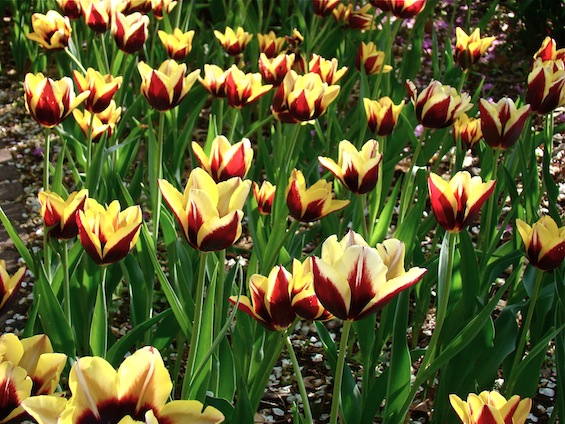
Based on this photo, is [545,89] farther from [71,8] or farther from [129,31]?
[71,8]

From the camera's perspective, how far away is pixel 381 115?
1.91m

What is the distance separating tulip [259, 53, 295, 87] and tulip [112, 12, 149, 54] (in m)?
0.33

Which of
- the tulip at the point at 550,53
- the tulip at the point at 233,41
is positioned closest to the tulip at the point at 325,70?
the tulip at the point at 233,41

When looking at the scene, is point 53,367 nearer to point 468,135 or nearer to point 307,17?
point 468,135

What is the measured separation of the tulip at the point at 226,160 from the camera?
55.9 inches

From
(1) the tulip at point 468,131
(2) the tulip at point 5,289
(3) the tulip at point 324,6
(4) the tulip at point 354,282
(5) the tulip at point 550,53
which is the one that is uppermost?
(4) the tulip at point 354,282

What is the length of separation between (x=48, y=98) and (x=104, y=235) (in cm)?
46

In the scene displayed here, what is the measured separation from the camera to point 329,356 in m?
1.45

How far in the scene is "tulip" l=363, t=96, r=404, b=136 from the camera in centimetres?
191

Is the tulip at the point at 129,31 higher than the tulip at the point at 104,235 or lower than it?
higher

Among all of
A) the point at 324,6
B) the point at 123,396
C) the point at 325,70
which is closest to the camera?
the point at 123,396

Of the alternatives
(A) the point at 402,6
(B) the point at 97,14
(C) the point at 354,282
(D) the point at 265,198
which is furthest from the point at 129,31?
(C) the point at 354,282

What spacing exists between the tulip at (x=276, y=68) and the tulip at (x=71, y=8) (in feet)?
1.87

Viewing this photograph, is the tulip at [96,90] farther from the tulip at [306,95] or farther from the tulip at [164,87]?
the tulip at [306,95]
